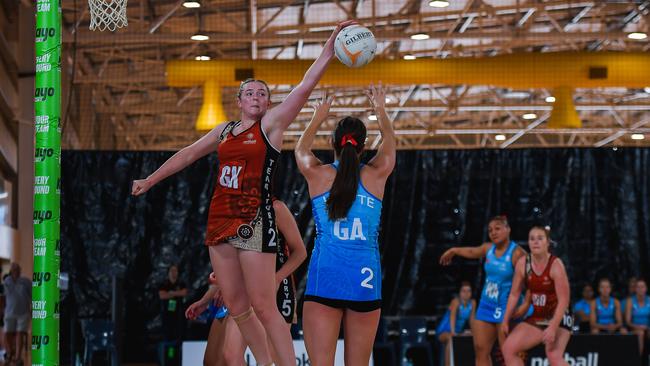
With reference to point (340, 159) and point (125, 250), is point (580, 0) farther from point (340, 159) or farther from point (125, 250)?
point (340, 159)

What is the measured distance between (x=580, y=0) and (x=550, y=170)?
23.0 feet

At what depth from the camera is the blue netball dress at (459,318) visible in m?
15.5

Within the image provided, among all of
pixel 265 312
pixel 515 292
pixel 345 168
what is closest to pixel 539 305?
pixel 515 292

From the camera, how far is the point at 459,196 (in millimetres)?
15430

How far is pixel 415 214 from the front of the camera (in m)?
15.4

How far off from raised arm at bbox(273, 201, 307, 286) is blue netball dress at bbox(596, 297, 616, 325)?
10.3 m

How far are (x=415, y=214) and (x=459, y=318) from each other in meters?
1.74

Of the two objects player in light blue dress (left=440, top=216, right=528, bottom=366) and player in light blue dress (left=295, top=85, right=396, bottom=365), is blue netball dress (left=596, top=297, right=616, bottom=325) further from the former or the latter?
player in light blue dress (left=295, top=85, right=396, bottom=365)

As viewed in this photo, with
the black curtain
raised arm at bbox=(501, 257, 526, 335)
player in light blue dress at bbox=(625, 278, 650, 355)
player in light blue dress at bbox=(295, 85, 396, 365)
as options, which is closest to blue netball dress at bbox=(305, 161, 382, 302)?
player in light blue dress at bbox=(295, 85, 396, 365)

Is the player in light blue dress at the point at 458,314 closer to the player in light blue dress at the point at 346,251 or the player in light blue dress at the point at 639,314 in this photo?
the player in light blue dress at the point at 639,314

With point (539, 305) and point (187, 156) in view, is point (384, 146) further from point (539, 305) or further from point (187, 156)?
point (539, 305)

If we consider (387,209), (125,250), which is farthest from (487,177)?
(125,250)

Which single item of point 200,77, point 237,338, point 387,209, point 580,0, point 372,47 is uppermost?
point 580,0

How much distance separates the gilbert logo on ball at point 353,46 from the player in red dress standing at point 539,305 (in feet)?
13.8
